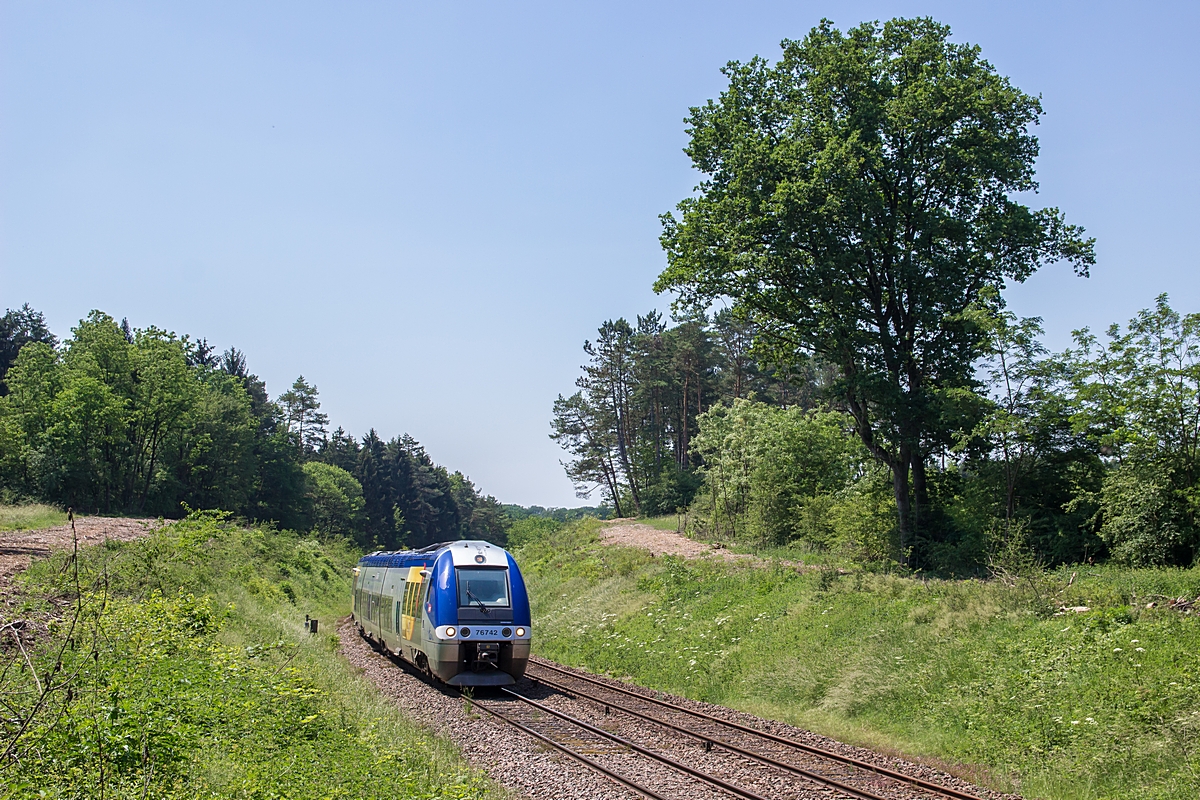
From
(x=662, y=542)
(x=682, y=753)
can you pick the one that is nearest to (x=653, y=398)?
(x=662, y=542)

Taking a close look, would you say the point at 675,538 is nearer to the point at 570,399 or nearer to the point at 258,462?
the point at 570,399

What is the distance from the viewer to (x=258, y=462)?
254 feet

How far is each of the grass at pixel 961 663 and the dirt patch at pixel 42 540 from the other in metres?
13.4

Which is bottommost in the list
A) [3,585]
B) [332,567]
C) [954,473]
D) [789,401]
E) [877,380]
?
[332,567]

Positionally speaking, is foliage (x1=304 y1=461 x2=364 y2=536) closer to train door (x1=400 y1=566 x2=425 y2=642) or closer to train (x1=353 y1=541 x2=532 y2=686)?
train door (x1=400 y1=566 x2=425 y2=642)

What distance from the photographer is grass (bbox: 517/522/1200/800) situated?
10227 mm

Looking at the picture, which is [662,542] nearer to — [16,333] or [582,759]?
[582,759]

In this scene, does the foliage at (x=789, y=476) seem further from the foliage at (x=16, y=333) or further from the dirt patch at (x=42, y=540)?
the foliage at (x=16, y=333)

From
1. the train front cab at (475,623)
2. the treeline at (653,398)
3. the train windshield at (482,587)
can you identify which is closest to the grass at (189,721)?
the train front cab at (475,623)

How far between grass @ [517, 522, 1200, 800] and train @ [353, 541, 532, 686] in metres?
3.78

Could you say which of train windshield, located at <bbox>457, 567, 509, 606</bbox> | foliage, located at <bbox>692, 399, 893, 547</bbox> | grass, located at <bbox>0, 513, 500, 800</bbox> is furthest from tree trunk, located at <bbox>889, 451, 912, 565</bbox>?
grass, located at <bbox>0, 513, 500, 800</bbox>

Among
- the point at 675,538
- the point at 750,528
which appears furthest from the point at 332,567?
the point at 750,528

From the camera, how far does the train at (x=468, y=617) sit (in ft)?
54.7

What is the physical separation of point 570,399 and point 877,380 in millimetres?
49737
